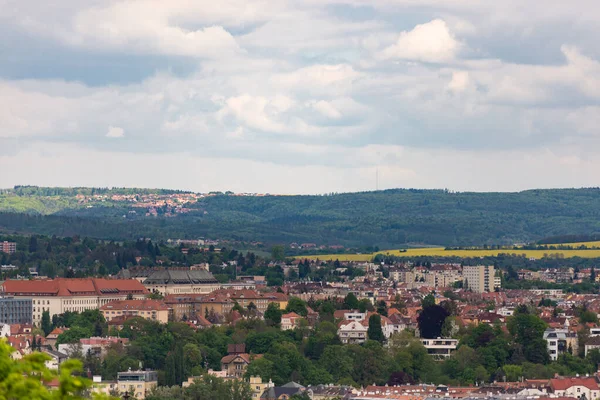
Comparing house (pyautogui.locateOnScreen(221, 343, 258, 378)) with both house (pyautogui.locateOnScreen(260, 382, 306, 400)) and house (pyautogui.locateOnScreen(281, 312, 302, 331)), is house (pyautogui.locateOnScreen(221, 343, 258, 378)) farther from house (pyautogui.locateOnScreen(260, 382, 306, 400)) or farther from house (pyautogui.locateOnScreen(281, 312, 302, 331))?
house (pyautogui.locateOnScreen(281, 312, 302, 331))

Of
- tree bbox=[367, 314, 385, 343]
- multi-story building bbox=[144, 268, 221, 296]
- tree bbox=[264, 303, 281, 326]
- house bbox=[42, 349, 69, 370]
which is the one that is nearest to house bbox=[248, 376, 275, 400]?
house bbox=[42, 349, 69, 370]

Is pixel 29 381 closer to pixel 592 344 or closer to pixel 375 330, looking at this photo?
pixel 592 344

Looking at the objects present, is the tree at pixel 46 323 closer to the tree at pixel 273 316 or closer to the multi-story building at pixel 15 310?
the multi-story building at pixel 15 310

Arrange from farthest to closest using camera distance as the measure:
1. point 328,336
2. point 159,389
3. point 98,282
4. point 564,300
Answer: point 564,300, point 98,282, point 328,336, point 159,389

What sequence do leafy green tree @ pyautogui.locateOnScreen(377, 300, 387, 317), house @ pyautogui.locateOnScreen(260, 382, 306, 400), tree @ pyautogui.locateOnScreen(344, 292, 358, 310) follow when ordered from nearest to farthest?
house @ pyautogui.locateOnScreen(260, 382, 306, 400), leafy green tree @ pyautogui.locateOnScreen(377, 300, 387, 317), tree @ pyautogui.locateOnScreen(344, 292, 358, 310)

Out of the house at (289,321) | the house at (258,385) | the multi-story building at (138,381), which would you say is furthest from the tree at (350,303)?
the multi-story building at (138,381)

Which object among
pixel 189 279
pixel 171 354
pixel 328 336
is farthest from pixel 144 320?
pixel 189 279

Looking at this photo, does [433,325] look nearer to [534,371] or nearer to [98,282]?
[534,371]
